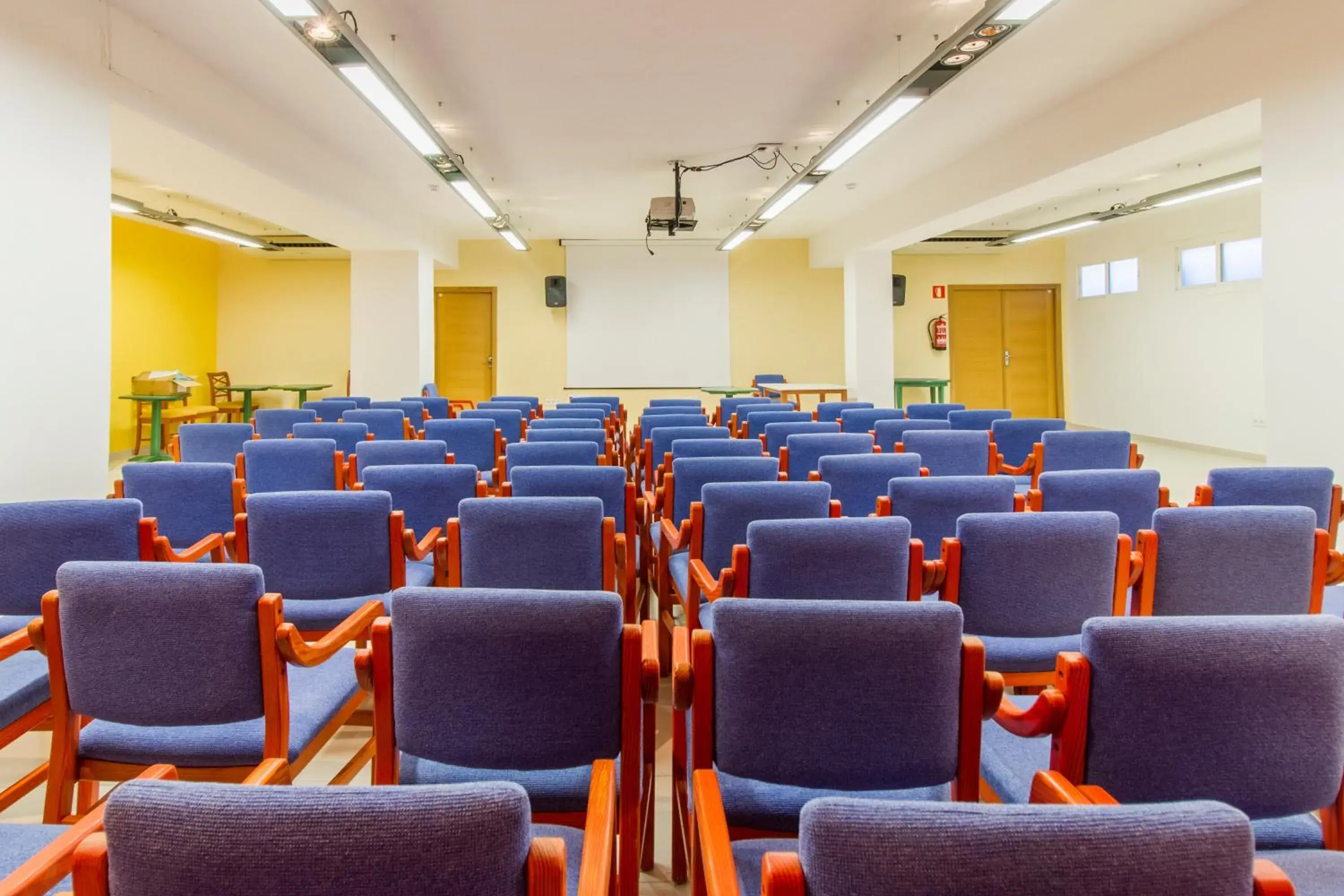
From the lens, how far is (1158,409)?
1182 cm

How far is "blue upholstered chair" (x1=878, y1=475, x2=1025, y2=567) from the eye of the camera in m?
3.05

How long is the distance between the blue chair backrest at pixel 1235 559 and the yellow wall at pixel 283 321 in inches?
559

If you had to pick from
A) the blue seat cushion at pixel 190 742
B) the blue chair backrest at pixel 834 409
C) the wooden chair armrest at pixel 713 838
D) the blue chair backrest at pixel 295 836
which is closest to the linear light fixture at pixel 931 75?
the blue chair backrest at pixel 834 409

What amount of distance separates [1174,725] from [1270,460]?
4791mm

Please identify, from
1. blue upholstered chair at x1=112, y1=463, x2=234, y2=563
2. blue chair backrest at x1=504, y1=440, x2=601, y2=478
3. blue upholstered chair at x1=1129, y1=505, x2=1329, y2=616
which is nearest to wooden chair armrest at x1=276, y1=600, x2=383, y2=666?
blue upholstered chair at x1=112, y1=463, x2=234, y2=563

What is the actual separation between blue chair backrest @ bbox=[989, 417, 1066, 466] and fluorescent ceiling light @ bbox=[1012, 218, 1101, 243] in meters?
7.14

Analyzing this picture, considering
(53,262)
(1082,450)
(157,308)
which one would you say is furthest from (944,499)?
(157,308)

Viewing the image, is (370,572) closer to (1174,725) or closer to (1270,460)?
(1174,725)

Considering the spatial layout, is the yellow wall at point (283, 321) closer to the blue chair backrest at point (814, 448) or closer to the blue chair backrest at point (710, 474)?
the blue chair backrest at point (814, 448)

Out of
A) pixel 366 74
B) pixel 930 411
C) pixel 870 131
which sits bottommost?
pixel 930 411

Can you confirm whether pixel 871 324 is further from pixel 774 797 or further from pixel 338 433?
pixel 774 797

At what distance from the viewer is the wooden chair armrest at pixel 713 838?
3.64ft

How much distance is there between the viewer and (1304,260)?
471 cm

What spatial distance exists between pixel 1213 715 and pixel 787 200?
8.49m
